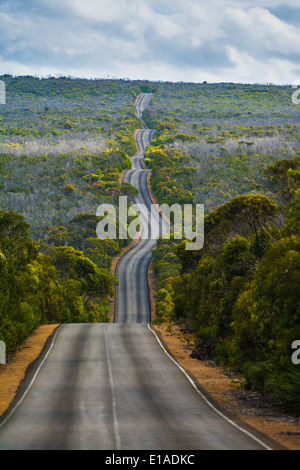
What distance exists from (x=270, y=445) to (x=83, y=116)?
15708 cm

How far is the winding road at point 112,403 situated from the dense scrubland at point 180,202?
2.89m

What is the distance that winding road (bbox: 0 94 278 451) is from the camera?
14.4 m

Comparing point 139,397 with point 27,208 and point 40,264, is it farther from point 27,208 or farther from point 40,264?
point 27,208

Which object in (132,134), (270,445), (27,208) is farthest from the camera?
(132,134)

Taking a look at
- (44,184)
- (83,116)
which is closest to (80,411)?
(44,184)

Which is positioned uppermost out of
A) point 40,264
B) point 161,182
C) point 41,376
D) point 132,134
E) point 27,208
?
point 132,134

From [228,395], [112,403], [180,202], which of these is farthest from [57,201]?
[112,403]

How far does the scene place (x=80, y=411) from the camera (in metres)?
18.3

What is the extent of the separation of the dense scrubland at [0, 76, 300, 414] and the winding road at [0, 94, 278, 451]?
289cm

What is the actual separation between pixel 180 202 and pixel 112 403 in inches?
3122

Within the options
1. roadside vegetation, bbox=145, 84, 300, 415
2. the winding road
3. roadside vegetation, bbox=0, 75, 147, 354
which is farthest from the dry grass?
roadside vegetation, bbox=0, 75, 147, 354

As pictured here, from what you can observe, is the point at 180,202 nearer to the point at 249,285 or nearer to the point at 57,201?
the point at 57,201

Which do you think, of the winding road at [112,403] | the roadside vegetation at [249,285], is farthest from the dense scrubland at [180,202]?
the winding road at [112,403]

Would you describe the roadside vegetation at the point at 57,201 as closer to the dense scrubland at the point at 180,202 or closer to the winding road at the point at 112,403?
the dense scrubland at the point at 180,202
